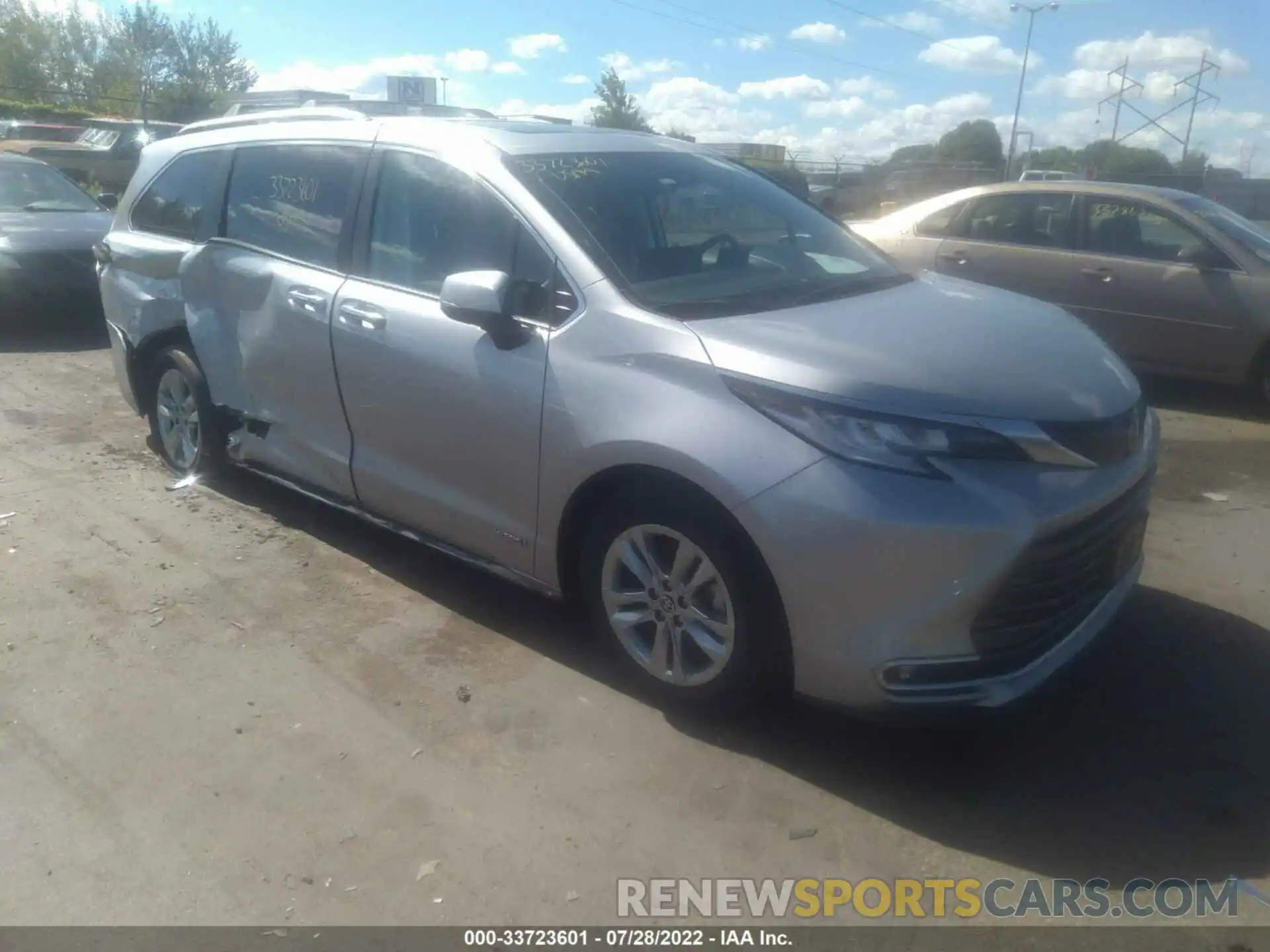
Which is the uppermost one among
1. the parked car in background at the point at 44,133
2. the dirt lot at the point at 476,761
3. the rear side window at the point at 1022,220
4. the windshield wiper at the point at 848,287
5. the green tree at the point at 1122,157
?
the green tree at the point at 1122,157

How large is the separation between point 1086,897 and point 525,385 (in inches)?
87.5

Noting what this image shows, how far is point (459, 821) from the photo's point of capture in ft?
10.1

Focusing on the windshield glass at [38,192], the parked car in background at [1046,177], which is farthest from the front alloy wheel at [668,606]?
the parked car in background at [1046,177]

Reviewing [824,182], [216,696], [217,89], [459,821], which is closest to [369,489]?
[216,696]

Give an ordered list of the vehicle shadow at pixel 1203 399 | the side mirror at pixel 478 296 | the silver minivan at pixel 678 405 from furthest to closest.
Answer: the vehicle shadow at pixel 1203 399 → the side mirror at pixel 478 296 → the silver minivan at pixel 678 405

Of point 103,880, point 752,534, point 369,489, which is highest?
point 752,534

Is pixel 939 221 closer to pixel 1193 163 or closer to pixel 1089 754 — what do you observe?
pixel 1089 754

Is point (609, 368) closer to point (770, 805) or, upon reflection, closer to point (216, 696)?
point (770, 805)

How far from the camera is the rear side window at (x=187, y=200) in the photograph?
5258mm

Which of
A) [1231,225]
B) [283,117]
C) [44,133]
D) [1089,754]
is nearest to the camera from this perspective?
[1089,754]

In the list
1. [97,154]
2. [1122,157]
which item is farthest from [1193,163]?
[97,154]

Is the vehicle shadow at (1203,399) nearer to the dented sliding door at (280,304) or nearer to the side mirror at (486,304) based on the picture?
the side mirror at (486,304)

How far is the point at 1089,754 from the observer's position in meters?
3.32

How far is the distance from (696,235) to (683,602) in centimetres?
147
